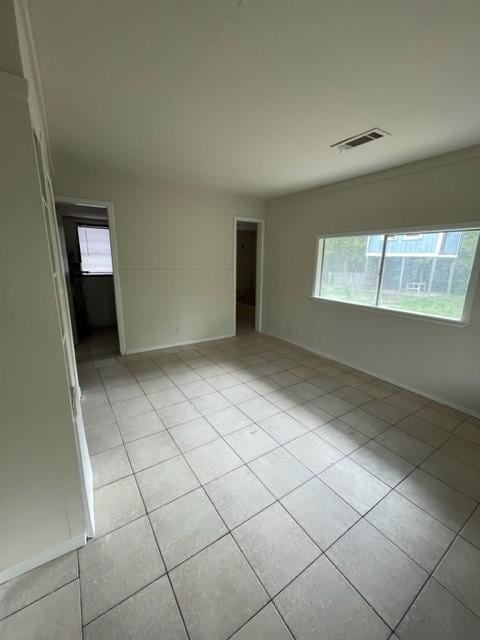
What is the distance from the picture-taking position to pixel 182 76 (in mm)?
1538

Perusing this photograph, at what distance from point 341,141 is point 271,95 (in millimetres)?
930

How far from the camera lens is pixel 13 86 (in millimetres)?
912

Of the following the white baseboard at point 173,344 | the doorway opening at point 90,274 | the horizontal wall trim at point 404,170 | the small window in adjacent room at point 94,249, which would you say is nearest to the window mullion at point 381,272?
the horizontal wall trim at point 404,170

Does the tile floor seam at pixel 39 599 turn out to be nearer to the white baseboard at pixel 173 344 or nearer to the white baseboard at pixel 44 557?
the white baseboard at pixel 44 557

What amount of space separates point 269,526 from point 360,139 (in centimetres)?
299

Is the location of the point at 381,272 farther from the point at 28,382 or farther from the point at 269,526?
the point at 28,382

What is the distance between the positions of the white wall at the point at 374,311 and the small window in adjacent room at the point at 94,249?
11.0 ft

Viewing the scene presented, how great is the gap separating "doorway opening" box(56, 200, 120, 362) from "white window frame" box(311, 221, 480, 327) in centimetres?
355

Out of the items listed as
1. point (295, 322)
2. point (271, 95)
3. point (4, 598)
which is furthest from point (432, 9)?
point (295, 322)

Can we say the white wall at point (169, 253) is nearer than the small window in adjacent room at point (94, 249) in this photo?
Yes

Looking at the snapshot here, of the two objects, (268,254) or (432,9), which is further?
(268,254)

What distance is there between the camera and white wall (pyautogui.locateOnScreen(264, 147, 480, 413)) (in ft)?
8.37

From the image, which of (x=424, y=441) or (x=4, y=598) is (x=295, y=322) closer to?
(x=424, y=441)

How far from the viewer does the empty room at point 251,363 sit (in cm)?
110
